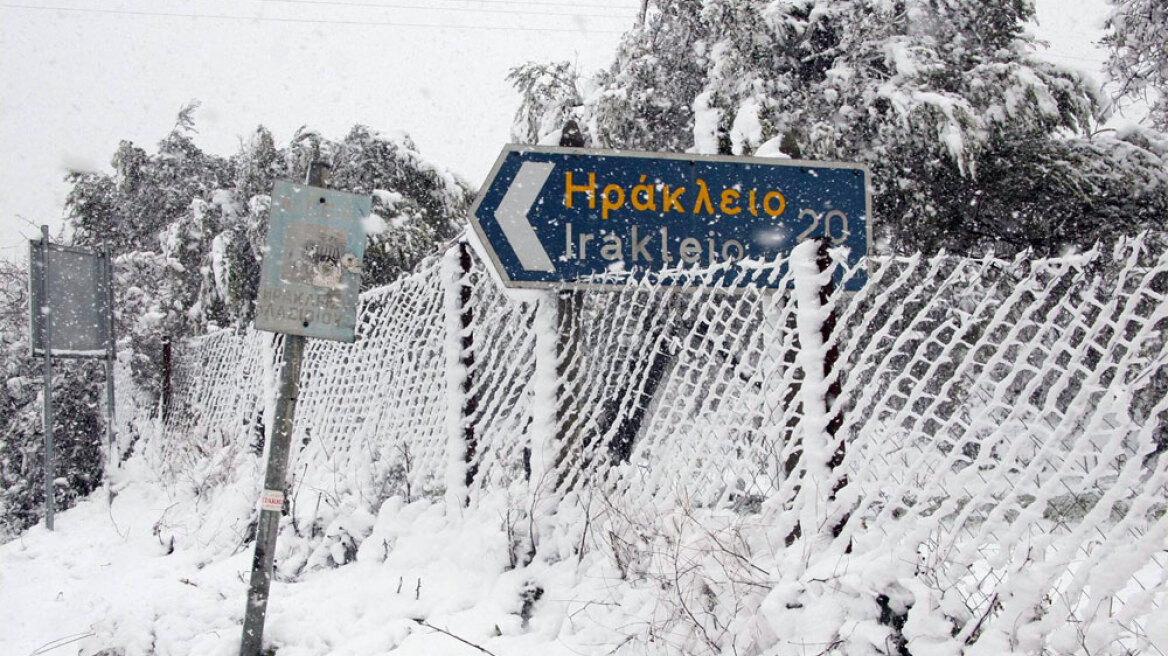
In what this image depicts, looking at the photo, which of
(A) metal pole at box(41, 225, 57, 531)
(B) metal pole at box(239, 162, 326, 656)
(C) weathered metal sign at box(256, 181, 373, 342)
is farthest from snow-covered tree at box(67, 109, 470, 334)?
(B) metal pole at box(239, 162, 326, 656)

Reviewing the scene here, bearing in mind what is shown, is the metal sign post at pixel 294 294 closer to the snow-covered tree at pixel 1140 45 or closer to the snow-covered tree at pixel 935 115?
the snow-covered tree at pixel 935 115

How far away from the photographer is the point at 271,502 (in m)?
3.03

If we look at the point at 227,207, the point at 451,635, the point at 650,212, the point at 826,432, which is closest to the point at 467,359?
the point at 650,212

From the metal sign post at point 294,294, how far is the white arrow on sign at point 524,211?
562 millimetres

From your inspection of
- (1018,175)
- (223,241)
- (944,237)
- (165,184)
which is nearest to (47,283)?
(223,241)

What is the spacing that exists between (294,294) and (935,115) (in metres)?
5.88

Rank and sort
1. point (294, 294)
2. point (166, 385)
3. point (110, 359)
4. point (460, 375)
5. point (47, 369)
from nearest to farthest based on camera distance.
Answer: point (294, 294)
point (460, 375)
point (47, 369)
point (110, 359)
point (166, 385)

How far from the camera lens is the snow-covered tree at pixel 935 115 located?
7.18 metres

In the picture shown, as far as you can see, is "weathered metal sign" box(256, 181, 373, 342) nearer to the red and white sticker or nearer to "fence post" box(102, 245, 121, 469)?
the red and white sticker

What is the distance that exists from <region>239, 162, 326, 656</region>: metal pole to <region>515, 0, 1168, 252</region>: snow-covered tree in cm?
448

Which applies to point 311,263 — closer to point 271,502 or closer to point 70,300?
point 271,502

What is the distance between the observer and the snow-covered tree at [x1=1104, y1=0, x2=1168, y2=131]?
25.7 feet

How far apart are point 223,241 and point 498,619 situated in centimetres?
708

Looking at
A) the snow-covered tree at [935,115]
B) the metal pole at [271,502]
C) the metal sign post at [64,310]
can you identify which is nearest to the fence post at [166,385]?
the metal sign post at [64,310]
